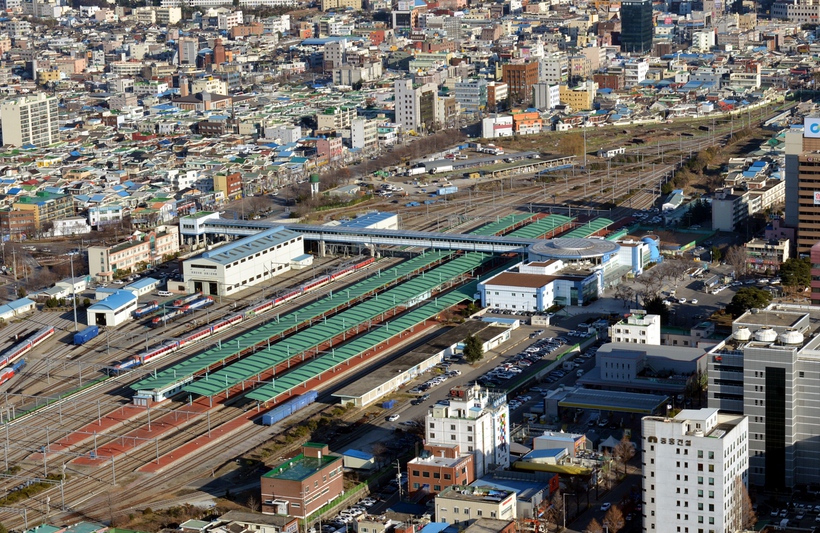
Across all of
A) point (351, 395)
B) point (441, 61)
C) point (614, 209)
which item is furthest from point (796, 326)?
point (441, 61)

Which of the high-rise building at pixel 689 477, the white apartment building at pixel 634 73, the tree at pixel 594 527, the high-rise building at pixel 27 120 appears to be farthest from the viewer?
the white apartment building at pixel 634 73

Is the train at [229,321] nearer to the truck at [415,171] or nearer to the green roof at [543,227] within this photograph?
the green roof at [543,227]

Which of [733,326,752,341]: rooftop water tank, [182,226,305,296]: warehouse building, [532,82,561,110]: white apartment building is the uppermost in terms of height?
[532,82,561,110]: white apartment building

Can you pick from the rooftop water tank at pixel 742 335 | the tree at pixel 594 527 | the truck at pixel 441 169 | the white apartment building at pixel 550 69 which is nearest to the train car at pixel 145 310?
the rooftop water tank at pixel 742 335

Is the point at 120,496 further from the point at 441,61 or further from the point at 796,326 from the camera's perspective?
the point at 441,61

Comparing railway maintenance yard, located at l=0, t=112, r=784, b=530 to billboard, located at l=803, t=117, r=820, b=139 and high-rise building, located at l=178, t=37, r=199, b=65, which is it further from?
high-rise building, located at l=178, t=37, r=199, b=65

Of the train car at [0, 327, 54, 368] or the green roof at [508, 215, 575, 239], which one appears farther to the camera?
the green roof at [508, 215, 575, 239]

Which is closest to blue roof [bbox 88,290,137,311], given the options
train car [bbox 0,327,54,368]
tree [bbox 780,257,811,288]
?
train car [bbox 0,327,54,368]

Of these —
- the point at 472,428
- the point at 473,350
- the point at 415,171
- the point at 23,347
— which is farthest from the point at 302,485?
the point at 415,171
